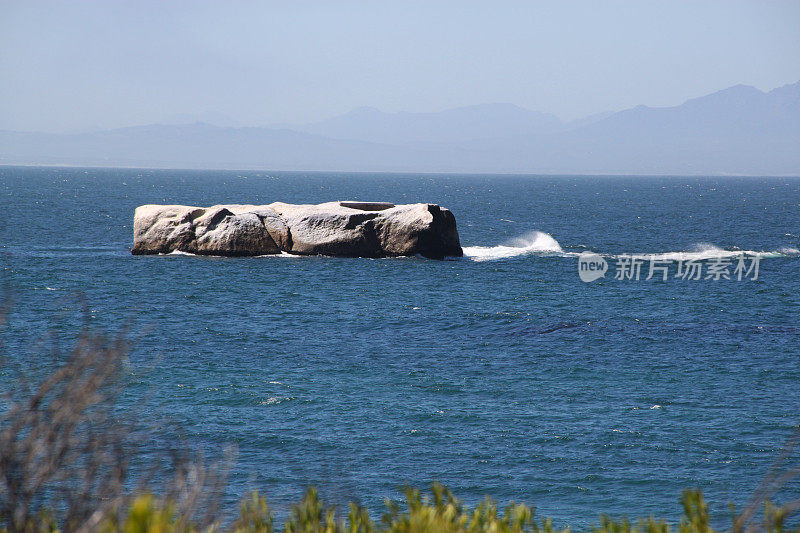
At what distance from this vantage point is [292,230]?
4831cm

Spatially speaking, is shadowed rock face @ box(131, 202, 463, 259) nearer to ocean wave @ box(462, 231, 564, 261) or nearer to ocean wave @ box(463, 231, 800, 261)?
ocean wave @ box(462, 231, 564, 261)

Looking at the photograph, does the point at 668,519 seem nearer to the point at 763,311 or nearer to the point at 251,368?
the point at 251,368

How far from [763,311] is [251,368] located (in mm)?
24894

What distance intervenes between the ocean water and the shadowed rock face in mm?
1319

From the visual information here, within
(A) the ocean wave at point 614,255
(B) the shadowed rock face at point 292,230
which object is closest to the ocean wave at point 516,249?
(A) the ocean wave at point 614,255

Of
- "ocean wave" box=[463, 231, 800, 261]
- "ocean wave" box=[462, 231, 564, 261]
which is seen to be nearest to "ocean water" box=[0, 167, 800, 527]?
"ocean wave" box=[462, 231, 564, 261]

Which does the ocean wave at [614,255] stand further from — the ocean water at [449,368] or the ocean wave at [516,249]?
the ocean water at [449,368]

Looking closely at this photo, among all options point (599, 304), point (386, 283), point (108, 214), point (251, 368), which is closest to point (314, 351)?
point (251, 368)

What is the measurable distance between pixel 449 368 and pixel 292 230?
2467 centimetres

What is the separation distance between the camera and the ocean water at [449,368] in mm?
17531

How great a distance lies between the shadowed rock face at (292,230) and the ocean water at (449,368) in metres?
1.32

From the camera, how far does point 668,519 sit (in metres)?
15.1

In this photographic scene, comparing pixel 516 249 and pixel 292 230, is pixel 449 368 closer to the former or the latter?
pixel 292 230

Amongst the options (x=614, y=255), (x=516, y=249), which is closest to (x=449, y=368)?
(x=516, y=249)
